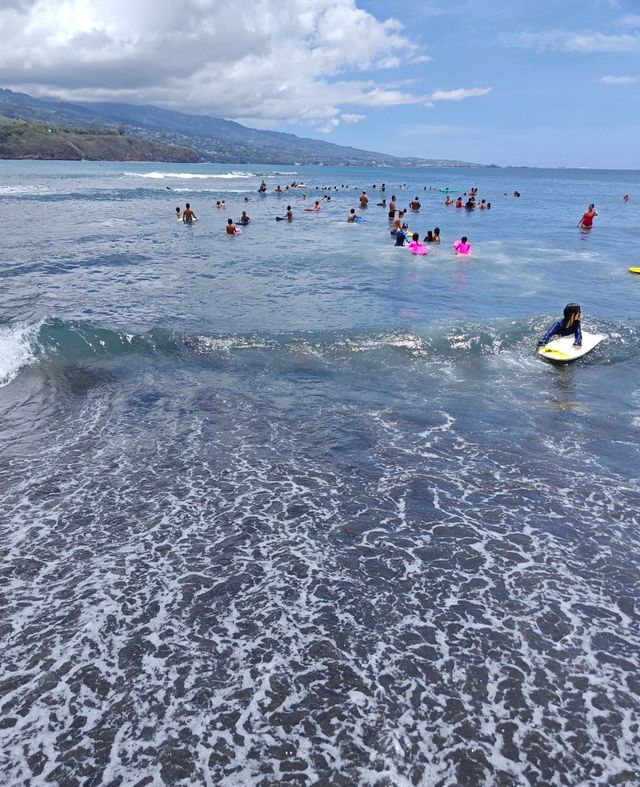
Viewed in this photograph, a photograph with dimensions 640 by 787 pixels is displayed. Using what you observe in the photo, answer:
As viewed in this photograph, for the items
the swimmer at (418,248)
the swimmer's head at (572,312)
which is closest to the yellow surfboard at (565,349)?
the swimmer's head at (572,312)

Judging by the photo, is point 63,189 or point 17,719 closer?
point 17,719

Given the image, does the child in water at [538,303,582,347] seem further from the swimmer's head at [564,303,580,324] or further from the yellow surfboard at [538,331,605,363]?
the yellow surfboard at [538,331,605,363]

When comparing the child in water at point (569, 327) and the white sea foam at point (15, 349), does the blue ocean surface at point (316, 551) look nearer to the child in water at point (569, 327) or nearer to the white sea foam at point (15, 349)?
the white sea foam at point (15, 349)

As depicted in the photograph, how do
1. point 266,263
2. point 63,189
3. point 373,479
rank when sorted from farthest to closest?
point 63,189 → point 266,263 → point 373,479

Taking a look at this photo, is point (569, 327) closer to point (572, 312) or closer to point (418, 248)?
point (572, 312)

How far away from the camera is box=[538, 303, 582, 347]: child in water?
675 inches

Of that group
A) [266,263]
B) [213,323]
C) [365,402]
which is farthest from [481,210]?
[365,402]

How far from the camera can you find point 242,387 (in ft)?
48.5

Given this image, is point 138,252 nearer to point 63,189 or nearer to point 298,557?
point 298,557

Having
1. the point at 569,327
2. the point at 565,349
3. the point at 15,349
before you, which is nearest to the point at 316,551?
the point at 565,349

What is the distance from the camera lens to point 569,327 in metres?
17.7

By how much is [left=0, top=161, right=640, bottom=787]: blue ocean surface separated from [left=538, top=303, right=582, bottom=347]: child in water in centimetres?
111

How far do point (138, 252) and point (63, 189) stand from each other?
54.3 meters

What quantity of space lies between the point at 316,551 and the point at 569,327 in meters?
13.5
